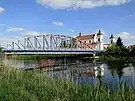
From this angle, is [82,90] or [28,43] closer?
[82,90]

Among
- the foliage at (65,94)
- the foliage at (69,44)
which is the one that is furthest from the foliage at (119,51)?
the foliage at (65,94)

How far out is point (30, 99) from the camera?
9.79 metres

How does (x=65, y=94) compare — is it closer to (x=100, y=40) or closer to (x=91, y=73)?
(x=91, y=73)

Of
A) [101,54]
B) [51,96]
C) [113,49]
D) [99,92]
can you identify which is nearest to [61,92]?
[51,96]

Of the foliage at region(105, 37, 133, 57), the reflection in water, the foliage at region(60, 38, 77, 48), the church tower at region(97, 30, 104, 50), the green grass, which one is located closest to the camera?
the green grass

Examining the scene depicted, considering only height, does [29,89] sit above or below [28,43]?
below

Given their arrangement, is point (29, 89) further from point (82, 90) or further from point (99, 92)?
point (99, 92)

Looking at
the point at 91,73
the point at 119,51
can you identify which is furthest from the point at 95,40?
the point at 91,73

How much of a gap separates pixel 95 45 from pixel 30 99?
329 ft

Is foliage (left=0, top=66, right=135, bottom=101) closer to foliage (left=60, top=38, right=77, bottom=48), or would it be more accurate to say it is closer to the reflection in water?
the reflection in water

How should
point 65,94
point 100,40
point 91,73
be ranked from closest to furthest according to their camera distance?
point 65,94, point 91,73, point 100,40

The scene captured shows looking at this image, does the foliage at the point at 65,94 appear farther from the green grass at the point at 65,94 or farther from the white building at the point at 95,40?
the white building at the point at 95,40

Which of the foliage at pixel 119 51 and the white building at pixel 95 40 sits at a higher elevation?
the white building at pixel 95 40

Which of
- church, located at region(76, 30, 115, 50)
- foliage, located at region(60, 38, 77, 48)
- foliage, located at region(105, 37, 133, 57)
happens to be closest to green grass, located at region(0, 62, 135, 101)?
foliage, located at region(105, 37, 133, 57)
